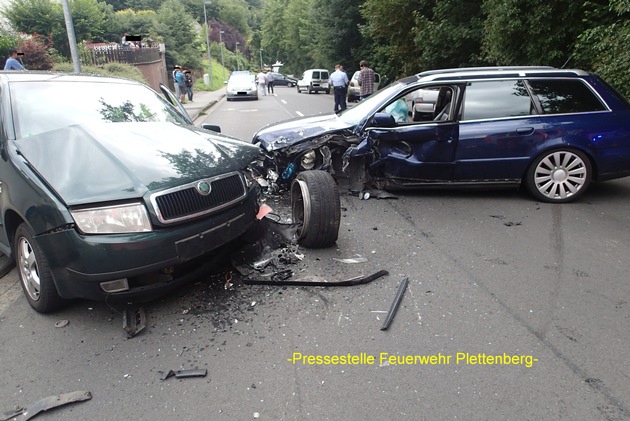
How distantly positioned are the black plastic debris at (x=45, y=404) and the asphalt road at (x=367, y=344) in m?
0.05

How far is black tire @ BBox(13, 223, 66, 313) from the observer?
131 inches

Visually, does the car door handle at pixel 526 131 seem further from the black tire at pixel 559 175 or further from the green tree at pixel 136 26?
the green tree at pixel 136 26

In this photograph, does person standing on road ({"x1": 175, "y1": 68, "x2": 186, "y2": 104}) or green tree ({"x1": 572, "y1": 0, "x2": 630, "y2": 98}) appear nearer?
green tree ({"x1": 572, "y1": 0, "x2": 630, "y2": 98})

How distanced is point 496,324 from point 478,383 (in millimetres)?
725

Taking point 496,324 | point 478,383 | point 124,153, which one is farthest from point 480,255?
point 124,153

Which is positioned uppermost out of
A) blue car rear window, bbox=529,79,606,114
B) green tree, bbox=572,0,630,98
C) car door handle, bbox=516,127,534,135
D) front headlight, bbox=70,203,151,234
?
green tree, bbox=572,0,630,98

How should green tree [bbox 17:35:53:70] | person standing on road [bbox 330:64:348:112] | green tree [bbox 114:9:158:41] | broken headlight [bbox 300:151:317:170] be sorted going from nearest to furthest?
broken headlight [bbox 300:151:317:170], person standing on road [bbox 330:64:348:112], green tree [bbox 17:35:53:70], green tree [bbox 114:9:158:41]

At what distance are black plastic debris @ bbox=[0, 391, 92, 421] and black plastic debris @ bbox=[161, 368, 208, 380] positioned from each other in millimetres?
445

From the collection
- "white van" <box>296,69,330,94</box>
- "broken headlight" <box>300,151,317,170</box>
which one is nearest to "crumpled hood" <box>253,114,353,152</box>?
"broken headlight" <box>300,151,317,170</box>

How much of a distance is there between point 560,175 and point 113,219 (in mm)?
5475

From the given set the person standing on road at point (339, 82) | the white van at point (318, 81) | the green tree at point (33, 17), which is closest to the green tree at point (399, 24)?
the person standing on road at point (339, 82)

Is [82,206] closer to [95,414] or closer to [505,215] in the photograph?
[95,414]

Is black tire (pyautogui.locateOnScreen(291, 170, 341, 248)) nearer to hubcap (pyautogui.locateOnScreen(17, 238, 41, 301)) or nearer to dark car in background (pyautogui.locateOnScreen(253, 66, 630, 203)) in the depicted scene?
dark car in background (pyautogui.locateOnScreen(253, 66, 630, 203))

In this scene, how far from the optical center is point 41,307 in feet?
11.5
